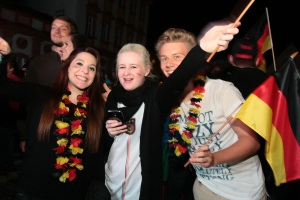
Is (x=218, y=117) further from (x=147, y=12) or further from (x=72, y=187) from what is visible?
(x=147, y=12)

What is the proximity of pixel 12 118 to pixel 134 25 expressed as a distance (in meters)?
25.4

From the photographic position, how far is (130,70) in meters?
2.85

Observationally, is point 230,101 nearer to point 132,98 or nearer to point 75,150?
point 132,98

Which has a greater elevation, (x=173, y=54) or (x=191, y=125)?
(x=173, y=54)

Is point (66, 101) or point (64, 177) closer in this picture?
point (64, 177)

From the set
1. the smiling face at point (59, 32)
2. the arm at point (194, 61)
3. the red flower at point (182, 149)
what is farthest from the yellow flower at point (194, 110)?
the smiling face at point (59, 32)

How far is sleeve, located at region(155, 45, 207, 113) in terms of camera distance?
2012 millimetres

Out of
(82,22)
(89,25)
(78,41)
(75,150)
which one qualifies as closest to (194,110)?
(75,150)

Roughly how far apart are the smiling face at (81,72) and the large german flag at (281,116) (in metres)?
1.52

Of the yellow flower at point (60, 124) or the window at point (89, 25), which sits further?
the window at point (89, 25)

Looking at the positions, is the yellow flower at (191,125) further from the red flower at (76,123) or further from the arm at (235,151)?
the red flower at (76,123)

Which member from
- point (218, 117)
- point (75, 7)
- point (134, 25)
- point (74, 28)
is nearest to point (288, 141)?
point (218, 117)

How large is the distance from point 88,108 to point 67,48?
1246mm

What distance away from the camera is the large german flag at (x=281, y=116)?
2270 millimetres
